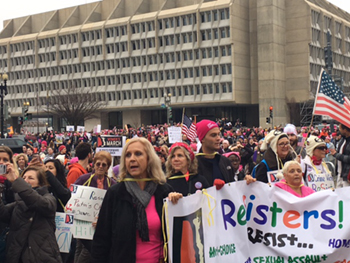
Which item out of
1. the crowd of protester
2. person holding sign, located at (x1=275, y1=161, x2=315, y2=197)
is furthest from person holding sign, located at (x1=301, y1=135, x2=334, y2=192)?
person holding sign, located at (x1=275, y1=161, x2=315, y2=197)

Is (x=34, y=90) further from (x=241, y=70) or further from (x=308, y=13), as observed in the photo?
(x=308, y=13)

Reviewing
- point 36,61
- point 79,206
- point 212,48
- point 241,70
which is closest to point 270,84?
point 241,70

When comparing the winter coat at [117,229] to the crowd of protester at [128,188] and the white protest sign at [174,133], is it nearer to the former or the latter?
the crowd of protester at [128,188]

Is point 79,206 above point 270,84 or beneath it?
beneath

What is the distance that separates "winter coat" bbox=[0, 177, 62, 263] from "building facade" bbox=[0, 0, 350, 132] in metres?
64.2

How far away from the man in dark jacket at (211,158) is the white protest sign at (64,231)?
163 cm

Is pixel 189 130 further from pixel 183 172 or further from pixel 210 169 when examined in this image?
pixel 183 172

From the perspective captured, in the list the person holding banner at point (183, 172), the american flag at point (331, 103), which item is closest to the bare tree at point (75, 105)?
the american flag at point (331, 103)

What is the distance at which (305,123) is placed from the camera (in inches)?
2660

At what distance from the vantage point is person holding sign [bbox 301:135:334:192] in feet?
25.0

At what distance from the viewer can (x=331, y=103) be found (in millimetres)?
7719

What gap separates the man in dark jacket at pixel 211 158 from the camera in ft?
19.3

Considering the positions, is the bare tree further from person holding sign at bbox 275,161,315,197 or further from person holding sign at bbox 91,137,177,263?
person holding sign at bbox 91,137,177,263

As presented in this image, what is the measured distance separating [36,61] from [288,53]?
39507 millimetres
